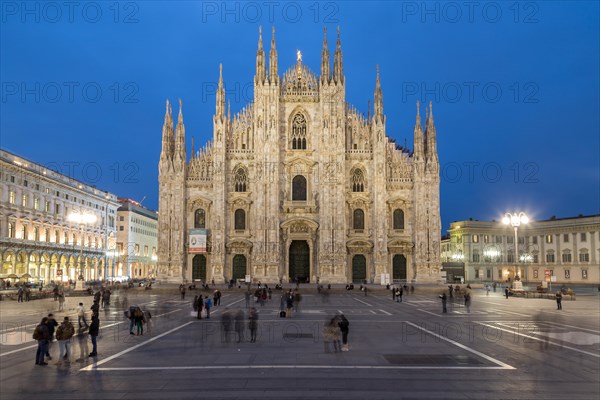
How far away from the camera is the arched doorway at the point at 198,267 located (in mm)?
66875

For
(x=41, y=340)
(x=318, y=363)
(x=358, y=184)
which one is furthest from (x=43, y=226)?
(x=318, y=363)

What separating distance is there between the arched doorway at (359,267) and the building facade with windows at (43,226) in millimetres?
30061

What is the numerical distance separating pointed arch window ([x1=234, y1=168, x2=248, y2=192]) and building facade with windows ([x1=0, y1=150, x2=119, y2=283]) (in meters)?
16.7

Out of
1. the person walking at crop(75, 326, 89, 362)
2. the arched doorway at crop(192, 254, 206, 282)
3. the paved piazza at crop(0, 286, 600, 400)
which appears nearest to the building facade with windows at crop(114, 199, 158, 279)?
the arched doorway at crop(192, 254, 206, 282)

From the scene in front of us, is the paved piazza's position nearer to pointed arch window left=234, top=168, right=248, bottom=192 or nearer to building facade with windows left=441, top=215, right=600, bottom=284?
pointed arch window left=234, top=168, right=248, bottom=192

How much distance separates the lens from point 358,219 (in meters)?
67.7

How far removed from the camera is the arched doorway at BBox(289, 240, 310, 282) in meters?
67.3

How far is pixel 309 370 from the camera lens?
1625cm

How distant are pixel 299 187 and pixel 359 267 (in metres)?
11.8

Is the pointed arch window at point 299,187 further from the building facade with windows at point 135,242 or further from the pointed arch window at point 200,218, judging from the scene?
the building facade with windows at point 135,242

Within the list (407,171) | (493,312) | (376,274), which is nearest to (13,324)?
(493,312)

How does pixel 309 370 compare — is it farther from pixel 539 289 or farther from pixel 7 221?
pixel 7 221

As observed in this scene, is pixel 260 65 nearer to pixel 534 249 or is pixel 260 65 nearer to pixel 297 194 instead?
pixel 297 194

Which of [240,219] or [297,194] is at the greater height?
[297,194]
